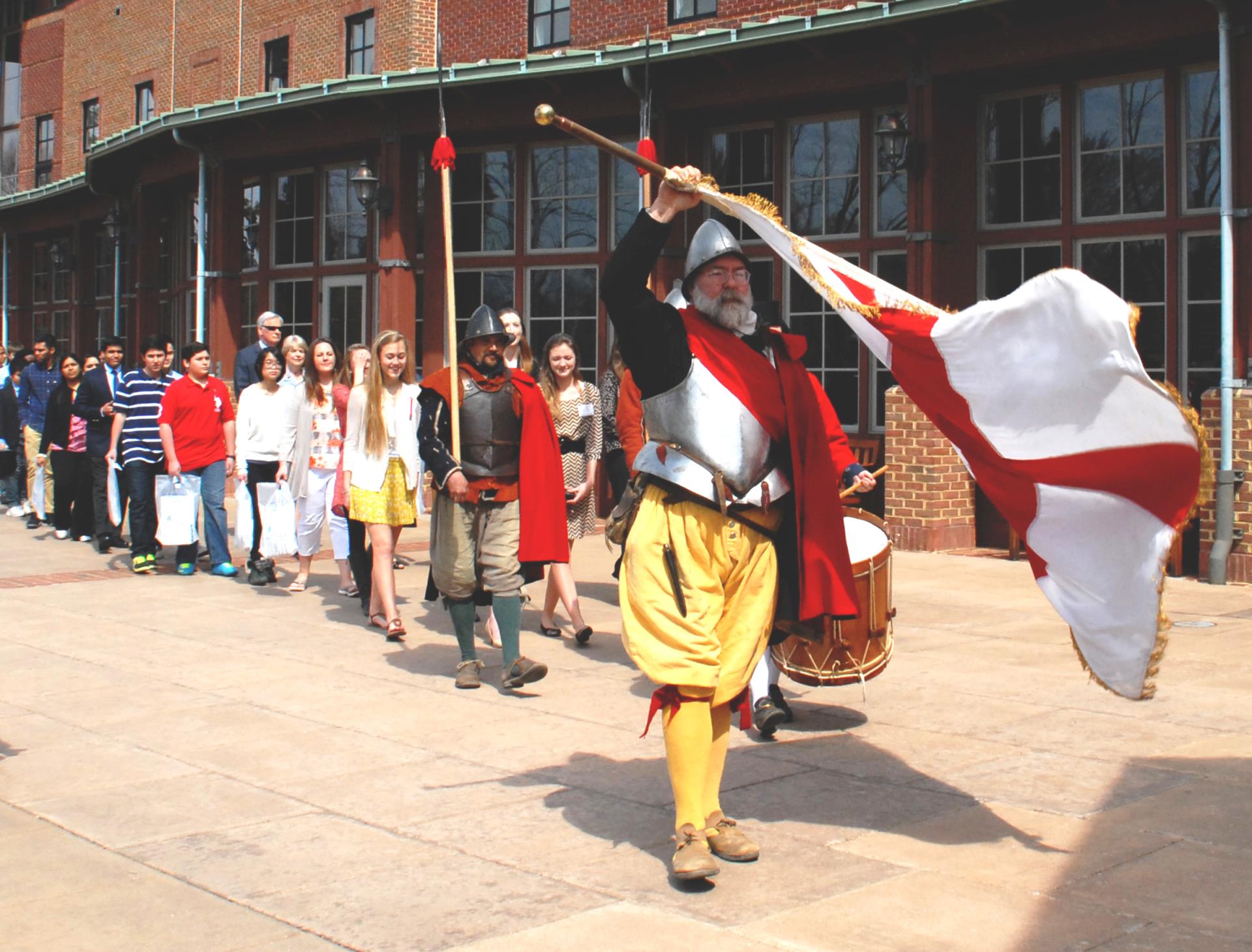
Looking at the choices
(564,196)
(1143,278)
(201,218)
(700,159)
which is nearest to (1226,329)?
(1143,278)

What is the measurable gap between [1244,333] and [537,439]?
6.41 meters

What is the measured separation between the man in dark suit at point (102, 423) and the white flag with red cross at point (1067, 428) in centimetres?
1045

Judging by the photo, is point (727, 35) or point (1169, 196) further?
point (727, 35)

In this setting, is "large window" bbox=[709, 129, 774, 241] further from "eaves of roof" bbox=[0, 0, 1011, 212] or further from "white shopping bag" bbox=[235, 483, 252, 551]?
"white shopping bag" bbox=[235, 483, 252, 551]

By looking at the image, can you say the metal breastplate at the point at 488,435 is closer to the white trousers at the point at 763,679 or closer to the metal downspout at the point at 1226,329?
the white trousers at the point at 763,679

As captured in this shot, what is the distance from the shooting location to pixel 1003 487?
5.29 m

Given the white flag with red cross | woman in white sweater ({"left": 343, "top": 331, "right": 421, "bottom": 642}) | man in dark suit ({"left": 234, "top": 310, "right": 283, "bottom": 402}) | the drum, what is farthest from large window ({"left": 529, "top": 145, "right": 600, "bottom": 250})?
the white flag with red cross

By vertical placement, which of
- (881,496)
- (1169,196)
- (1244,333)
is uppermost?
(1169,196)

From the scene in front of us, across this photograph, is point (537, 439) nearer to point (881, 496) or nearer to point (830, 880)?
point (830, 880)

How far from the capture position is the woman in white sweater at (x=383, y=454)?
31.8 feet

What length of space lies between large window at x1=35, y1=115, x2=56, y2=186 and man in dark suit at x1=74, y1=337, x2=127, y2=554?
22.2 m

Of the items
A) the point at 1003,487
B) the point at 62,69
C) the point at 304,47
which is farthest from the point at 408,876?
the point at 62,69

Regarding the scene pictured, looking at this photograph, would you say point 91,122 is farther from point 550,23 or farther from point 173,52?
point 550,23

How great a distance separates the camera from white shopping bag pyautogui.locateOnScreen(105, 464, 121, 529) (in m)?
14.5
